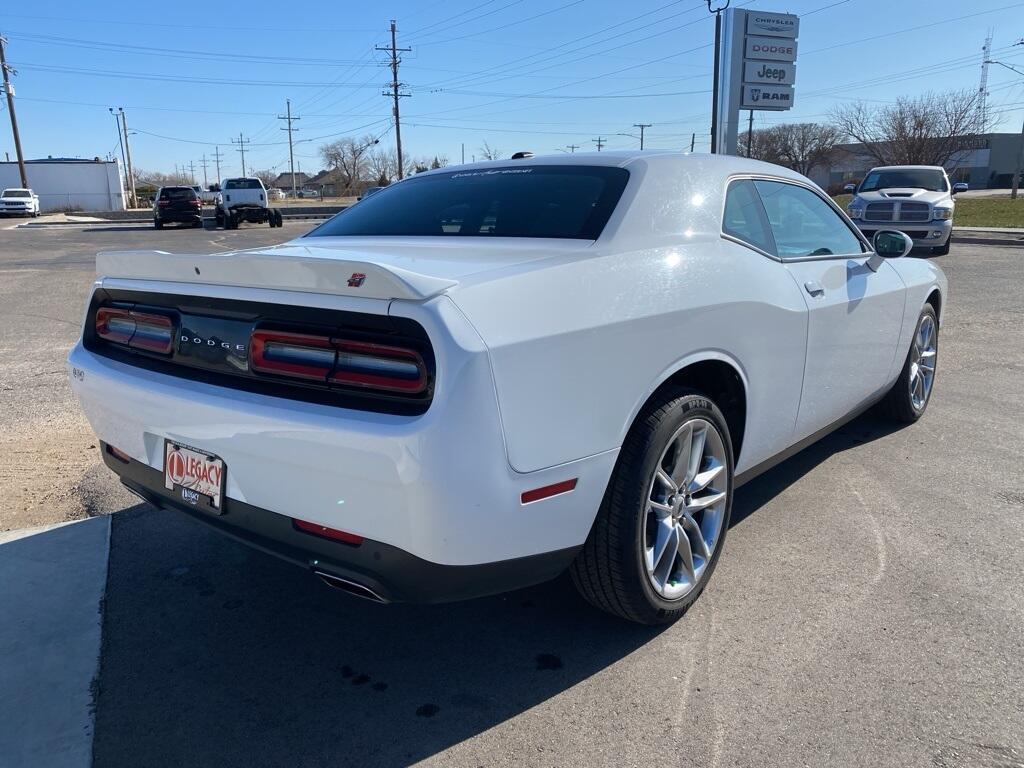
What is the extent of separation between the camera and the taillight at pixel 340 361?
199cm

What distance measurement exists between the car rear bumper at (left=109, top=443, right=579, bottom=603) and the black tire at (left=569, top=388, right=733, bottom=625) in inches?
6.9

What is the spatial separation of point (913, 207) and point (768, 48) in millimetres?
12134

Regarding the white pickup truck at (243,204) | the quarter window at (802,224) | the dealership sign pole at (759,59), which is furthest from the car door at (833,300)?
the white pickup truck at (243,204)

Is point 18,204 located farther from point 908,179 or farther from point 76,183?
point 908,179

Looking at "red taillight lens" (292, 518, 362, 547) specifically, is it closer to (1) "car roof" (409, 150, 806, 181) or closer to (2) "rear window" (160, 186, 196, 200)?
(1) "car roof" (409, 150, 806, 181)

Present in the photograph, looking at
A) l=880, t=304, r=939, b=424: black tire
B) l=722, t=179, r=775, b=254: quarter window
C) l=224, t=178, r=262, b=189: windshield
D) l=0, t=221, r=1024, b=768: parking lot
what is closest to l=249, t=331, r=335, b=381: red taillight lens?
l=0, t=221, r=1024, b=768: parking lot

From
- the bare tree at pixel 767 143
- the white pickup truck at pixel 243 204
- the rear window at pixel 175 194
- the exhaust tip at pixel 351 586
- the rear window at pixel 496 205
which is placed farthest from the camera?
the bare tree at pixel 767 143

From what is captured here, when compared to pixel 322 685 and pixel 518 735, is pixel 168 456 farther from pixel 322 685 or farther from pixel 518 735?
pixel 518 735

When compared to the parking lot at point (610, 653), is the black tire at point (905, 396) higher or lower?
higher

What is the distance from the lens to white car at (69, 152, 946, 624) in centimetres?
198

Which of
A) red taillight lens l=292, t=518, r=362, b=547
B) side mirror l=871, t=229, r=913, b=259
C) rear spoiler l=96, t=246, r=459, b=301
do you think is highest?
rear spoiler l=96, t=246, r=459, b=301

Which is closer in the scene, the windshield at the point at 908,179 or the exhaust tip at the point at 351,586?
the exhaust tip at the point at 351,586

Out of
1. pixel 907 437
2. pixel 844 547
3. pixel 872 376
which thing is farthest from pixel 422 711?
pixel 907 437

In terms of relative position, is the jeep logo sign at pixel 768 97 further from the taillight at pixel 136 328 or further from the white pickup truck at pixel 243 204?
the taillight at pixel 136 328
